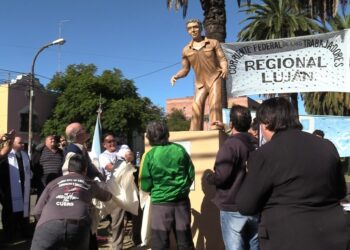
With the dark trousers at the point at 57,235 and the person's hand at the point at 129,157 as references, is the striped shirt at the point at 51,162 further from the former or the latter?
the dark trousers at the point at 57,235

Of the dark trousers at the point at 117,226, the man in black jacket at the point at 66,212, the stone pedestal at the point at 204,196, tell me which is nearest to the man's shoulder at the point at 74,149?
the man in black jacket at the point at 66,212

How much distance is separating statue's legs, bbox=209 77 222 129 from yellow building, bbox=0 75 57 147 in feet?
81.1

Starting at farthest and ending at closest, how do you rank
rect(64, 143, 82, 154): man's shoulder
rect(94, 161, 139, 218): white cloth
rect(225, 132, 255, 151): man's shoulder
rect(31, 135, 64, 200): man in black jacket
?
rect(31, 135, 64, 200): man in black jacket < rect(94, 161, 139, 218): white cloth < rect(64, 143, 82, 154): man's shoulder < rect(225, 132, 255, 151): man's shoulder

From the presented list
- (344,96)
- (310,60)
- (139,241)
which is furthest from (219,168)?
(344,96)

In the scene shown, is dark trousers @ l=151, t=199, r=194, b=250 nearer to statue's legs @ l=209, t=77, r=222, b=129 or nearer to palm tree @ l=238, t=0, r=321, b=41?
statue's legs @ l=209, t=77, r=222, b=129

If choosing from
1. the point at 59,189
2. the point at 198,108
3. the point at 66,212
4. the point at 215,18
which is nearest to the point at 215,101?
the point at 198,108

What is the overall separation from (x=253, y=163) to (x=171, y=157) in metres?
2.02

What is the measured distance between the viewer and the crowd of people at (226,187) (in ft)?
7.33

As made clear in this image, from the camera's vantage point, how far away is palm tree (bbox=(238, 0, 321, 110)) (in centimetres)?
2066

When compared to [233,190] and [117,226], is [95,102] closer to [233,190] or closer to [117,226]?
[117,226]

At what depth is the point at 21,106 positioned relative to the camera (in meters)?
32.2

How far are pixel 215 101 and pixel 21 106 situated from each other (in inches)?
1127

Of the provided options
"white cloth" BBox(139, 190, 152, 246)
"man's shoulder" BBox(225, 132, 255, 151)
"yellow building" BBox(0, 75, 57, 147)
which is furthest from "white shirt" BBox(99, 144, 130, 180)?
"yellow building" BBox(0, 75, 57, 147)

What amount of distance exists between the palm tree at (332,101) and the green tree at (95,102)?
466 inches
